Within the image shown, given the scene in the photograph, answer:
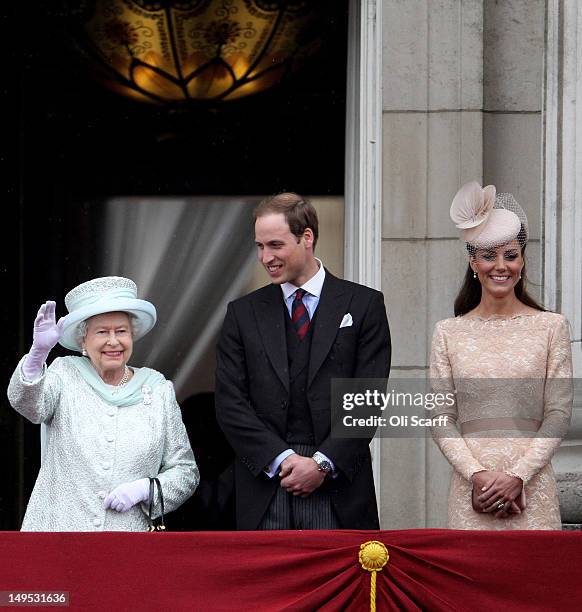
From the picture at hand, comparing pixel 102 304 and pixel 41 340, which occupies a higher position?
pixel 102 304

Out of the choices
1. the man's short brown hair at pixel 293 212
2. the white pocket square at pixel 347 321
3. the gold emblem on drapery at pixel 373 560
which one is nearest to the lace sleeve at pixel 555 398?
the gold emblem on drapery at pixel 373 560

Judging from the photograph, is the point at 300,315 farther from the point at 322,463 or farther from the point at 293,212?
the point at 322,463

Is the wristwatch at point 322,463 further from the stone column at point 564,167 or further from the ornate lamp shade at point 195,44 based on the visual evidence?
the ornate lamp shade at point 195,44

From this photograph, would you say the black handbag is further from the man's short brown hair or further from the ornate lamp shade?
the ornate lamp shade

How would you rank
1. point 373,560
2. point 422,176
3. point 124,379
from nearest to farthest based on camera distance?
point 373,560, point 124,379, point 422,176

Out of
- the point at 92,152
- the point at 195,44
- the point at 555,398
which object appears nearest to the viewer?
the point at 555,398

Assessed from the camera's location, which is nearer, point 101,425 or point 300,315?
point 101,425

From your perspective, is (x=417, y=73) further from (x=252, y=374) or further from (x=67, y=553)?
(x=67, y=553)

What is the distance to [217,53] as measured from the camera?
27.6 ft

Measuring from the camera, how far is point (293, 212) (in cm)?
571

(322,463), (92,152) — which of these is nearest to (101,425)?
(322,463)

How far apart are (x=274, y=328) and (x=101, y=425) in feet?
2.41

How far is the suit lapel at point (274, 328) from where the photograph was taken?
566 cm

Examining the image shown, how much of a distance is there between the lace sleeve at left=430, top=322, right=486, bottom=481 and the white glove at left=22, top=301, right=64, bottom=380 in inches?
54.6
